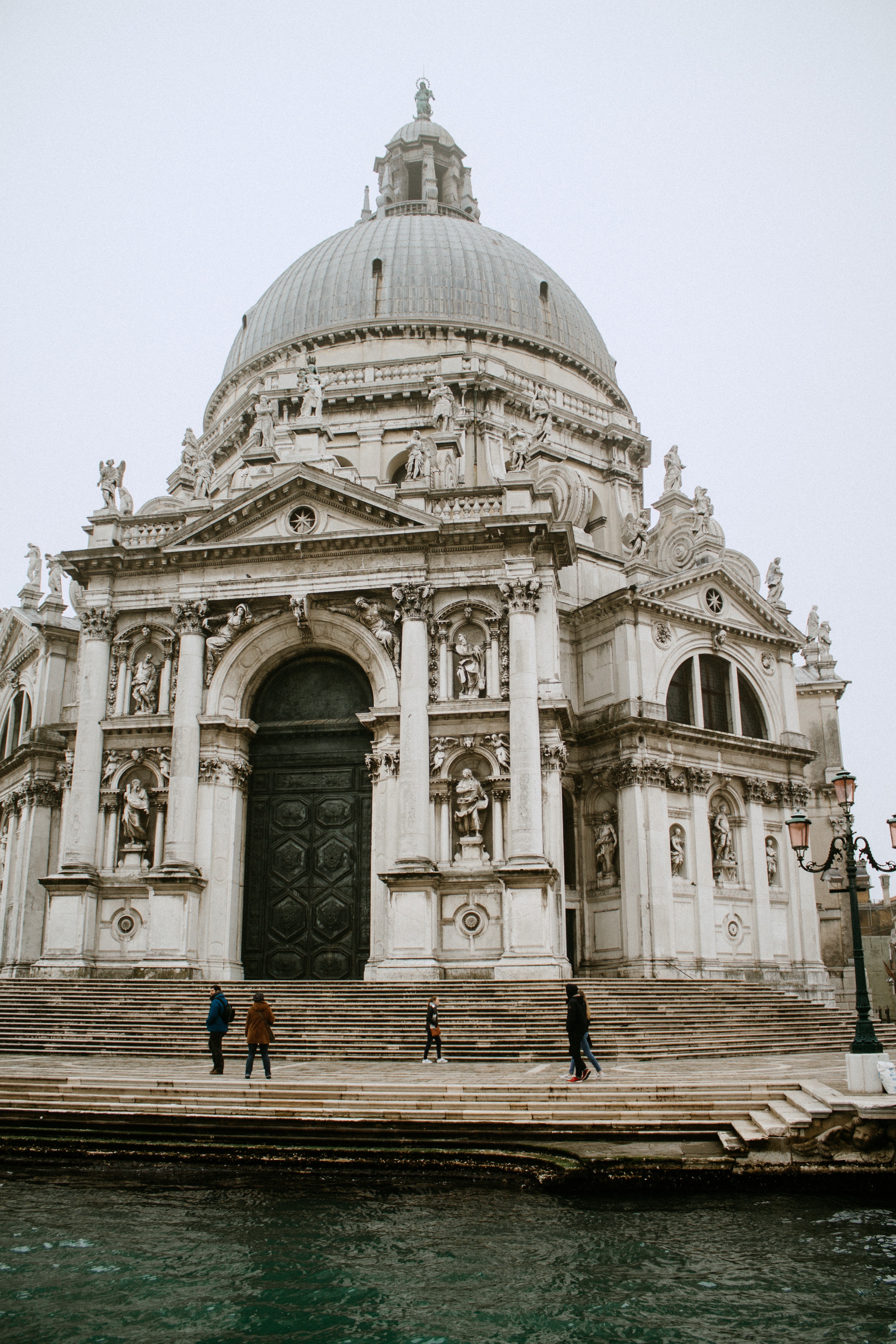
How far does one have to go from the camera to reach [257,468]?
2997 cm

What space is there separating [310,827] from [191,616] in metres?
5.54

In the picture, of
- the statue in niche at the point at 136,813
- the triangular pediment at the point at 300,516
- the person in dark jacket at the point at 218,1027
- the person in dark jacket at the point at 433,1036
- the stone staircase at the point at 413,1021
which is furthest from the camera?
the statue in niche at the point at 136,813

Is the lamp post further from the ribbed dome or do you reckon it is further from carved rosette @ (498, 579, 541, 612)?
the ribbed dome

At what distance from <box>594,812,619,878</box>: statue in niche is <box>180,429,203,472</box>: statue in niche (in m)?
14.3

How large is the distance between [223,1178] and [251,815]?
15226mm

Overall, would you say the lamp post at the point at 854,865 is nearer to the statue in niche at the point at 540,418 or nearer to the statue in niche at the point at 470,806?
the statue in niche at the point at 470,806

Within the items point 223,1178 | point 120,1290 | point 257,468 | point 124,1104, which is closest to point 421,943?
point 124,1104

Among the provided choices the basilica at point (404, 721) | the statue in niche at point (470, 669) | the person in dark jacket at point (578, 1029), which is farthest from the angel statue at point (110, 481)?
the person in dark jacket at point (578, 1029)

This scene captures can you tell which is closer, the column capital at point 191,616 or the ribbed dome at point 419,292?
the column capital at point 191,616

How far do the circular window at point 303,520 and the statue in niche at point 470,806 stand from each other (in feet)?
22.1

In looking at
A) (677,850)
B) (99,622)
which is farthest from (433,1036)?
(677,850)

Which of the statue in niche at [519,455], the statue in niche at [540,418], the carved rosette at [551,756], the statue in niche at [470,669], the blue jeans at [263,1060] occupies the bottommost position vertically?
the blue jeans at [263,1060]

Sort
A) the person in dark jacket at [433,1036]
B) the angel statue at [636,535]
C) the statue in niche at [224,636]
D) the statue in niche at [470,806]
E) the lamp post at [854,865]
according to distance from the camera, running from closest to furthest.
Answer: the lamp post at [854,865] < the person in dark jacket at [433,1036] < the statue in niche at [470,806] < the statue in niche at [224,636] < the angel statue at [636,535]

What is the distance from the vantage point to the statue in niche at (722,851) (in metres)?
31.9
